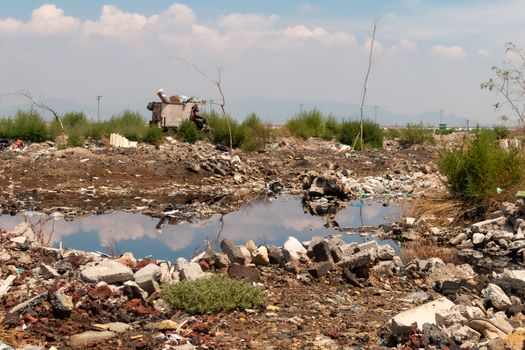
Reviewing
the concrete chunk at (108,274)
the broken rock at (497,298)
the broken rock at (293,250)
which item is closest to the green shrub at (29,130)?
the broken rock at (293,250)

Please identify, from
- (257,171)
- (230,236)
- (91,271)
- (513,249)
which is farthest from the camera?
(257,171)

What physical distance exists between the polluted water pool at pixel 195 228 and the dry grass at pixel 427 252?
1.14ft

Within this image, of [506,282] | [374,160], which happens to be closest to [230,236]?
[506,282]

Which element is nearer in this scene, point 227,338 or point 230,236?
point 227,338

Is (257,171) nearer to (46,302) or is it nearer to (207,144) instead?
(207,144)

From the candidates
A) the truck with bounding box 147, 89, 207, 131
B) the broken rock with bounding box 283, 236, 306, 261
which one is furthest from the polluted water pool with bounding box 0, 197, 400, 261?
the truck with bounding box 147, 89, 207, 131

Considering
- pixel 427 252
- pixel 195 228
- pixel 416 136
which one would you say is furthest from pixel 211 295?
pixel 416 136

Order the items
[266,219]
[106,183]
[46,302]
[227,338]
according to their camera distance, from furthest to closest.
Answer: [106,183] → [266,219] → [46,302] → [227,338]

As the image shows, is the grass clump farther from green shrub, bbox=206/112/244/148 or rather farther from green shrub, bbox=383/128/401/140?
Answer: green shrub, bbox=383/128/401/140

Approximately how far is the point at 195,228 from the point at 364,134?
14102mm

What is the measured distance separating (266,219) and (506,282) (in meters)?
5.98

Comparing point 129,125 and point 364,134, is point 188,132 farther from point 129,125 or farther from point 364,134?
point 364,134

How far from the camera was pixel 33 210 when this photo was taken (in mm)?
10766

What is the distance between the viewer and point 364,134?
2305cm
